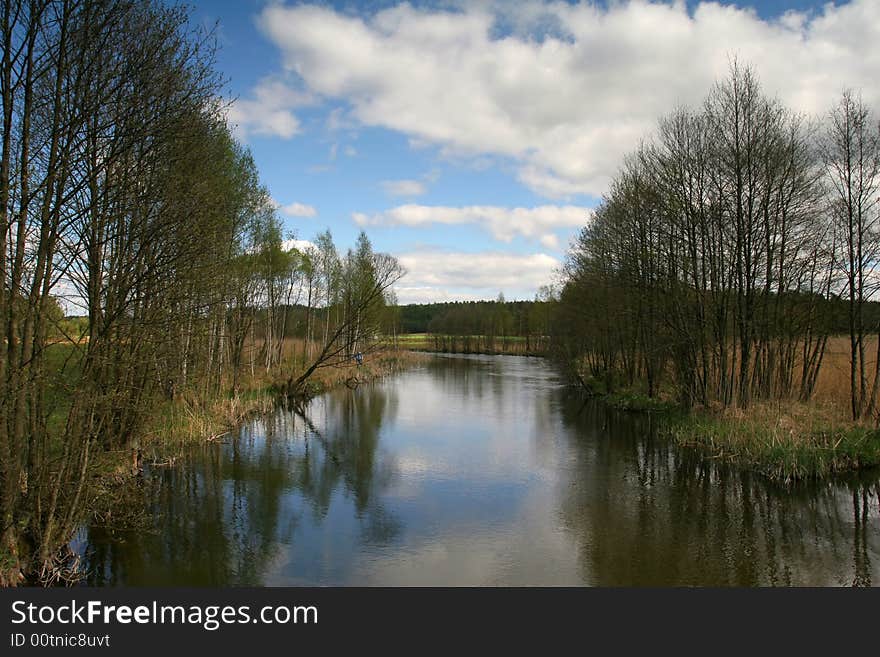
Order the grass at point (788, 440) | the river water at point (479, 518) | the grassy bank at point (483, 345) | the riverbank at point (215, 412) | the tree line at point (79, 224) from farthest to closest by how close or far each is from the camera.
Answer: the grassy bank at point (483, 345) → the riverbank at point (215, 412) → the grass at point (788, 440) → the river water at point (479, 518) → the tree line at point (79, 224)

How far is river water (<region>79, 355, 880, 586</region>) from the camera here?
23.1 ft

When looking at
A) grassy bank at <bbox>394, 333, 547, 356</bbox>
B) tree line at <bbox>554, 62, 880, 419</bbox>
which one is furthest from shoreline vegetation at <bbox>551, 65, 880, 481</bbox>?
grassy bank at <bbox>394, 333, 547, 356</bbox>

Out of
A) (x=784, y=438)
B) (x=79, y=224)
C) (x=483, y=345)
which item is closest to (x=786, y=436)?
(x=784, y=438)

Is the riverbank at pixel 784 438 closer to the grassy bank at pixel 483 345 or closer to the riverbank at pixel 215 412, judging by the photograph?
the riverbank at pixel 215 412

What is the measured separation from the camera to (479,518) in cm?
918

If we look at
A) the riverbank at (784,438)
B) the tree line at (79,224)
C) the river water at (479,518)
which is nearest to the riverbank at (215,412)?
the river water at (479,518)

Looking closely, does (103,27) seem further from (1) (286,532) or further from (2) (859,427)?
(2) (859,427)

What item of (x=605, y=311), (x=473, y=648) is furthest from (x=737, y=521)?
(x=605, y=311)

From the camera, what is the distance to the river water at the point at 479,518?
7.05m

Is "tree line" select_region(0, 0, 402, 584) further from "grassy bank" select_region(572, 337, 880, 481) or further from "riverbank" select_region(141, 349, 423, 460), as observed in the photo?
"grassy bank" select_region(572, 337, 880, 481)

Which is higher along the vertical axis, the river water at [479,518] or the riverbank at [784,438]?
the riverbank at [784,438]

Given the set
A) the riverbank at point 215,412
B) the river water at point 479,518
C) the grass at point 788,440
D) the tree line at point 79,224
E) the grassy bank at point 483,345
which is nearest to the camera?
the tree line at point 79,224

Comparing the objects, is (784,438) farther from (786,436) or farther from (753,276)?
(753,276)

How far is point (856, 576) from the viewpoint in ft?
22.8
